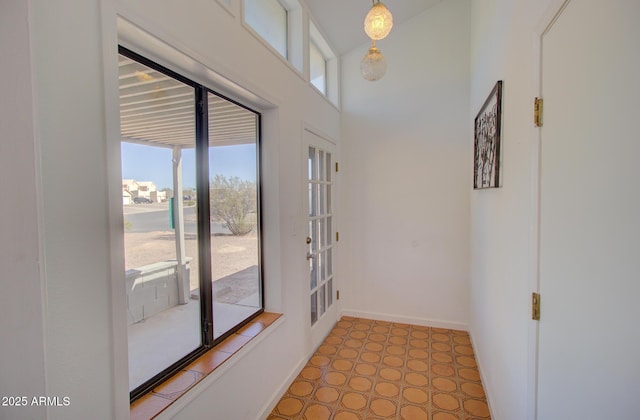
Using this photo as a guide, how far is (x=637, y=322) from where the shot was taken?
657mm

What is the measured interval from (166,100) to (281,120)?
33.7 inches

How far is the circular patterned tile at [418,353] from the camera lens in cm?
268

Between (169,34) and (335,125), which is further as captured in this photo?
(335,125)

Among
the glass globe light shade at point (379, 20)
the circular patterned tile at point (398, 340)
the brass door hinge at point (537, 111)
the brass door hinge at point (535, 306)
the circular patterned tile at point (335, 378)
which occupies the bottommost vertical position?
the circular patterned tile at point (398, 340)

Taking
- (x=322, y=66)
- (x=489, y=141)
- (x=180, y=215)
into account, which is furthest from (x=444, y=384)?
(x=322, y=66)

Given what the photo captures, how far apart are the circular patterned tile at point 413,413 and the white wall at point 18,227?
1961 millimetres

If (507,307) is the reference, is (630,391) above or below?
above

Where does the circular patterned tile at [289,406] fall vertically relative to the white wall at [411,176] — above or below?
below

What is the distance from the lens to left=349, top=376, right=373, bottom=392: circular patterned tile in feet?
7.32

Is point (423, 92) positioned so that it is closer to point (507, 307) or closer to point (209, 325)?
point (507, 307)

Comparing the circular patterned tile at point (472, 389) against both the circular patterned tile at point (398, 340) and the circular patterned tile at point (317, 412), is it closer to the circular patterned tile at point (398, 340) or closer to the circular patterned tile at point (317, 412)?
the circular patterned tile at point (398, 340)

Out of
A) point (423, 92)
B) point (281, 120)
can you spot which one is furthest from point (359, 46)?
point (281, 120)

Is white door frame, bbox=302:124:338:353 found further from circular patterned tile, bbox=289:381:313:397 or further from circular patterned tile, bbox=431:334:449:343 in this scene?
circular patterned tile, bbox=431:334:449:343

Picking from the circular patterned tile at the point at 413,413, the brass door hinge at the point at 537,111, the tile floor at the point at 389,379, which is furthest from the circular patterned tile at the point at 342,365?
the brass door hinge at the point at 537,111
